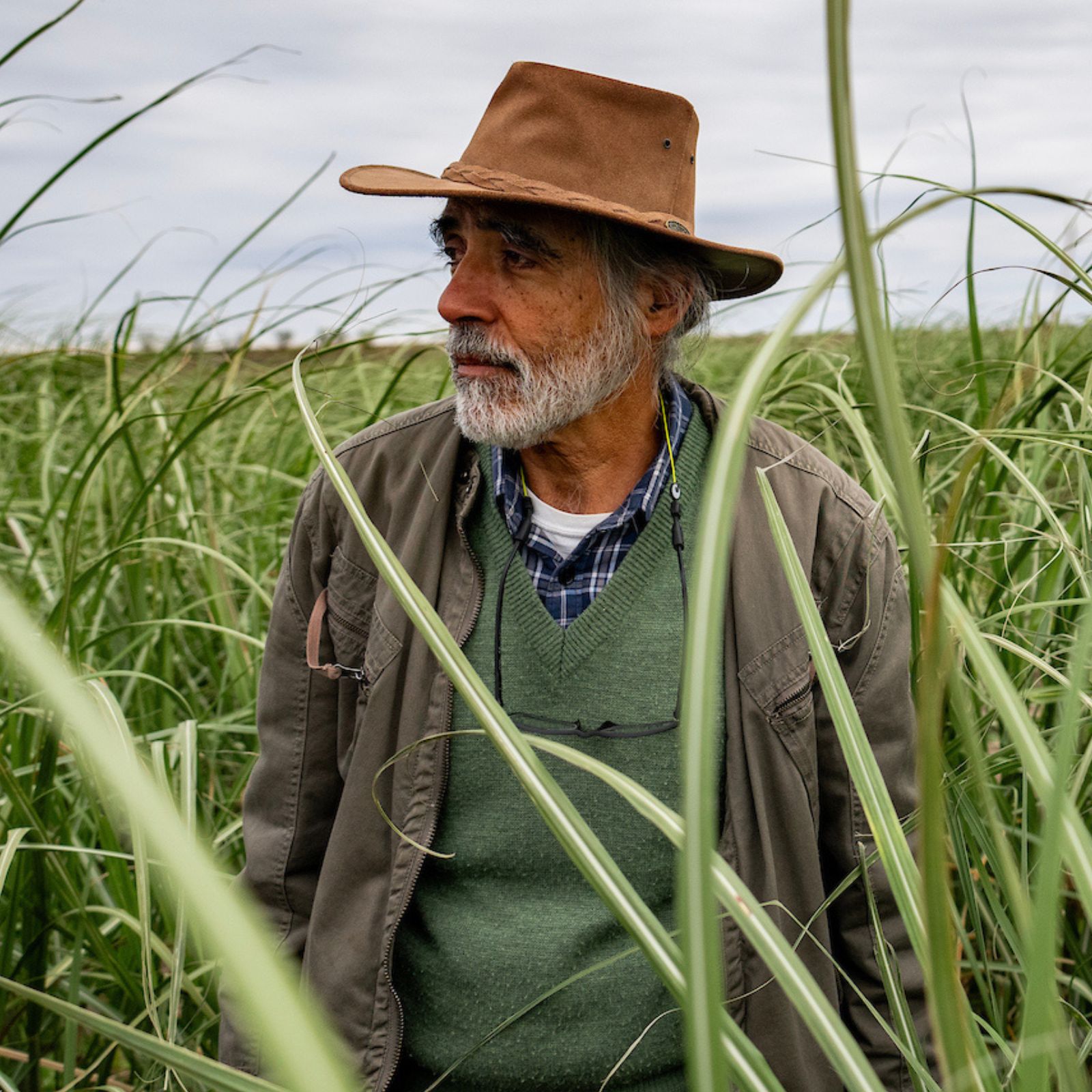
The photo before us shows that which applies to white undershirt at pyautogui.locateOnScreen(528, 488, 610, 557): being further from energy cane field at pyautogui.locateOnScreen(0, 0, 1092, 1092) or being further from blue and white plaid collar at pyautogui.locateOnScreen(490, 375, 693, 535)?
energy cane field at pyautogui.locateOnScreen(0, 0, 1092, 1092)

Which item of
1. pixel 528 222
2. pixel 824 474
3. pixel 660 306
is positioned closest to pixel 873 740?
pixel 824 474

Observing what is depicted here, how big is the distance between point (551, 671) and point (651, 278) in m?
0.64

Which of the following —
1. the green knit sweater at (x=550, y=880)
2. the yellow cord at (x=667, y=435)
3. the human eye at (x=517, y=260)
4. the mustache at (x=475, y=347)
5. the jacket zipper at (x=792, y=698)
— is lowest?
the green knit sweater at (x=550, y=880)

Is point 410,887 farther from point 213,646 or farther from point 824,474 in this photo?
→ point 213,646

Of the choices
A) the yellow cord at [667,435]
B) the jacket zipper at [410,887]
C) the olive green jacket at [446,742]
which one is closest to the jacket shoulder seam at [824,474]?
the olive green jacket at [446,742]

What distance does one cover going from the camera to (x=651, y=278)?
5.40 feet

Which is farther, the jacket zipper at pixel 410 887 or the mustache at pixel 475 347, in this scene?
the mustache at pixel 475 347

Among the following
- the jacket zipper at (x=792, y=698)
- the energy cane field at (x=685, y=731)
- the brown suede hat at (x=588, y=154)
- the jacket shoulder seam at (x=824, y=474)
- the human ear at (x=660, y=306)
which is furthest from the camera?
the human ear at (x=660, y=306)

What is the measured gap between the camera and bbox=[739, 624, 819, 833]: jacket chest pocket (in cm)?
133

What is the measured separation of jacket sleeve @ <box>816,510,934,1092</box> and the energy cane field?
0.22 feet

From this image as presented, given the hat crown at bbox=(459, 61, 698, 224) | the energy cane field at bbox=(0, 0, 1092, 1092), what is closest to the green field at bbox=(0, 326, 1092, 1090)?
the energy cane field at bbox=(0, 0, 1092, 1092)

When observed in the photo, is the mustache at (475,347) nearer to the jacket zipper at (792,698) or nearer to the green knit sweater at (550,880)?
the green knit sweater at (550,880)

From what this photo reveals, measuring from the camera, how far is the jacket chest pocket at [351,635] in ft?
4.71

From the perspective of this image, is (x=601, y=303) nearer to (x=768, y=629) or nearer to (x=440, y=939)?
(x=768, y=629)
